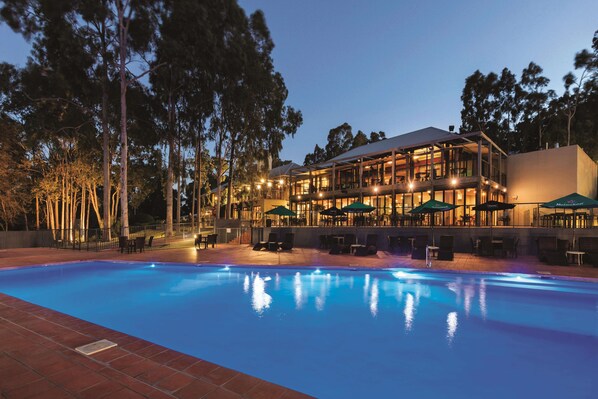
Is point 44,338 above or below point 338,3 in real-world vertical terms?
below

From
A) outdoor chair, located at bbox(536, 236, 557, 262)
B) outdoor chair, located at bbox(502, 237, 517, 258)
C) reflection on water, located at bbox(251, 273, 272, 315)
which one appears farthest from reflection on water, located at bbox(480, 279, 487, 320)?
reflection on water, located at bbox(251, 273, 272, 315)

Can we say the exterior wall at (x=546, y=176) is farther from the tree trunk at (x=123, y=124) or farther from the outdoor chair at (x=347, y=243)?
the tree trunk at (x=123, y=124)

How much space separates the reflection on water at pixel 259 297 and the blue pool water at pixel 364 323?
0.05m

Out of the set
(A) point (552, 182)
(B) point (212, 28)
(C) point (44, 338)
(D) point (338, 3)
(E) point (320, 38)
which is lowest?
(C) point (44, 338)

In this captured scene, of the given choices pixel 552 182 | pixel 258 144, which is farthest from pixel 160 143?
pixel 552 182

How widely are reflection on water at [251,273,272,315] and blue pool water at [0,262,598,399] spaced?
0.05m

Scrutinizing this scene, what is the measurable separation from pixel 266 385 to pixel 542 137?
39617mm

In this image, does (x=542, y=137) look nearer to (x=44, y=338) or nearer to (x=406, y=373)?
(x=406, y=373)

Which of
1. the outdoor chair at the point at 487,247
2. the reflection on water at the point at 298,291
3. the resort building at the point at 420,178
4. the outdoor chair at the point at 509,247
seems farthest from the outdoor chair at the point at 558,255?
the reflection on water at the point at 298,291

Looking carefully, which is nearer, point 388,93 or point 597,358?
point 597,358

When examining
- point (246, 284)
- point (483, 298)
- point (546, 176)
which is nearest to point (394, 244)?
point (483, 298)

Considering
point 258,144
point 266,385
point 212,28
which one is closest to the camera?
point 266,385

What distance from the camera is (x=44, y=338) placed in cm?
358

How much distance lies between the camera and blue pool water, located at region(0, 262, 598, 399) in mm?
3904
